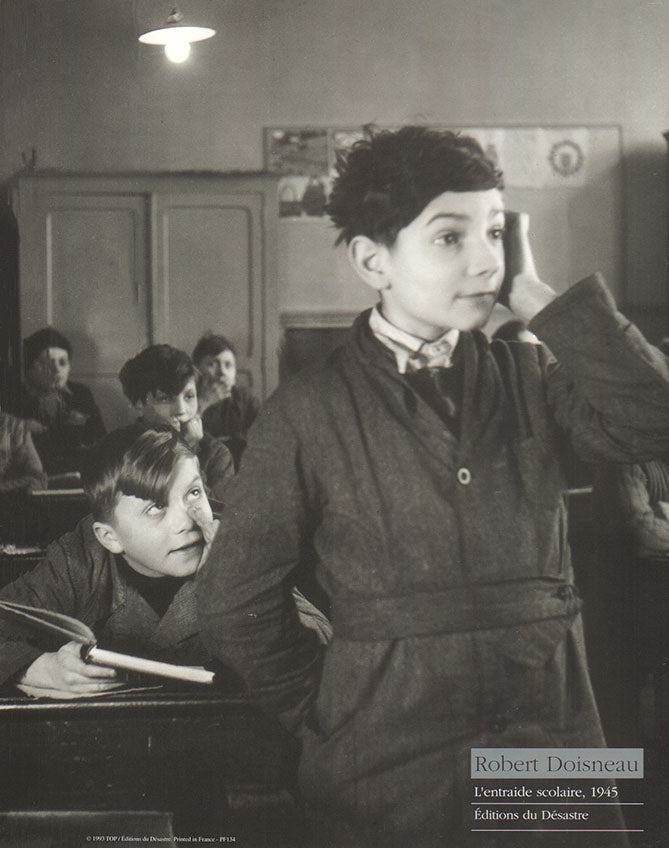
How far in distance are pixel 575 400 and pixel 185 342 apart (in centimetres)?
51

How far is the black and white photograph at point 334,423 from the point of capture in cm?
105

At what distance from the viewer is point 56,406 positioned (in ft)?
4.07

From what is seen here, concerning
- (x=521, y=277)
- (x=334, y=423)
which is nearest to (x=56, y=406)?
(x=334, y=423)

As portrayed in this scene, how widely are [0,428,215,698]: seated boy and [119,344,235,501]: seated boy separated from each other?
2 centimetres

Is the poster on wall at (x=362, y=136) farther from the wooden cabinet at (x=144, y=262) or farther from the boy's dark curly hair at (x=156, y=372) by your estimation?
the boy's dark curly hair at (x=156, y=372)

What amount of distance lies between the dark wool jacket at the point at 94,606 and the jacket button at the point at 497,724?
374mm

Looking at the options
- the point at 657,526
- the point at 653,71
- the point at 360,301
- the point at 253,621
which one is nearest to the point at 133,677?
the point at 253,621

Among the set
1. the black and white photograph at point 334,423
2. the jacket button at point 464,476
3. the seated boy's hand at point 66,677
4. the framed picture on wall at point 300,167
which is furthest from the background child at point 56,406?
the jacket button at point 464,476

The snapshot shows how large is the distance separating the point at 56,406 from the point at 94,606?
0.28 m

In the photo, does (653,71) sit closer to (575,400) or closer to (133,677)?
(575,400)

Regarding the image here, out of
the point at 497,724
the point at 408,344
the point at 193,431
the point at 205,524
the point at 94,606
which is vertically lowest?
the point at 497,724

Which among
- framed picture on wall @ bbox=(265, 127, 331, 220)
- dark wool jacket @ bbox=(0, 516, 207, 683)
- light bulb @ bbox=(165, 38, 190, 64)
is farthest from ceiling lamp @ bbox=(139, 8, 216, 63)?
dark wool jacket @ bbox=(0, 516, 207, 683)

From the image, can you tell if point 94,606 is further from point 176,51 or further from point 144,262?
point 176,51

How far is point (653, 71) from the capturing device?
1198 mm
